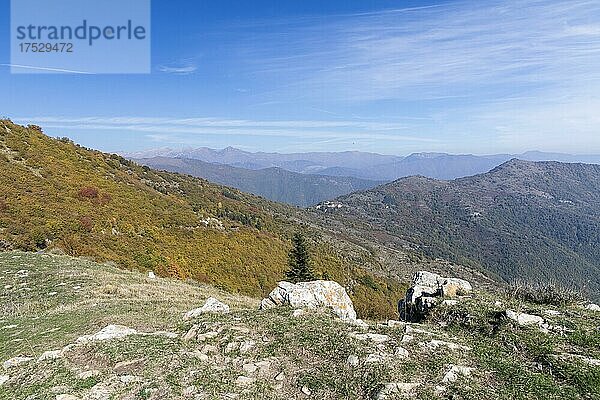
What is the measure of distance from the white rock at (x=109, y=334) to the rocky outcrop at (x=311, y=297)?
182 inches

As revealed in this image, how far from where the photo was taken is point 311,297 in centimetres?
1486

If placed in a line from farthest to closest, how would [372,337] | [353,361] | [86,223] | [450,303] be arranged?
1. [86,223]
2. [450,303]
3. [372,337]
4. [353,361]

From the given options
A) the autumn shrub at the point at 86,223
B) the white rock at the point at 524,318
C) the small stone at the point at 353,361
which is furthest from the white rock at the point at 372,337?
the autumn shrub at the point at 86,223

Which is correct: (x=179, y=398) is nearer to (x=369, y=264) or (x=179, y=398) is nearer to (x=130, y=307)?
(x=130, y=307)

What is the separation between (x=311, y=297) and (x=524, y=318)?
6.97 metres

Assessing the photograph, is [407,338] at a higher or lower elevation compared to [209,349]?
higher

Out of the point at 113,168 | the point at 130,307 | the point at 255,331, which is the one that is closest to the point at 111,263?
the point at 130,307

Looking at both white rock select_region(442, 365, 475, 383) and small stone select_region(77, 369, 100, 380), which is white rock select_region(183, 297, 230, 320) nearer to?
small stone select_region(77, 369, 100, 380)

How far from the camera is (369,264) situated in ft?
380

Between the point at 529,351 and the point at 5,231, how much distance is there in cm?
3527

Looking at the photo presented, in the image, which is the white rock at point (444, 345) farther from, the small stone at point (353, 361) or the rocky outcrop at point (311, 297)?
the rocky outcrop at point (311, 297)

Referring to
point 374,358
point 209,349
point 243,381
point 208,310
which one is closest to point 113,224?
point 208,310

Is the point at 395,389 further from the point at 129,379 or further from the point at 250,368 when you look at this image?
the point at 129,379

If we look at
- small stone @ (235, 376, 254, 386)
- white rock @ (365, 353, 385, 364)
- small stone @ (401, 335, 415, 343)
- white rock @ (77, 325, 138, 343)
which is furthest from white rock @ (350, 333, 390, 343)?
white rock @ (77, 325, 138, 343)
